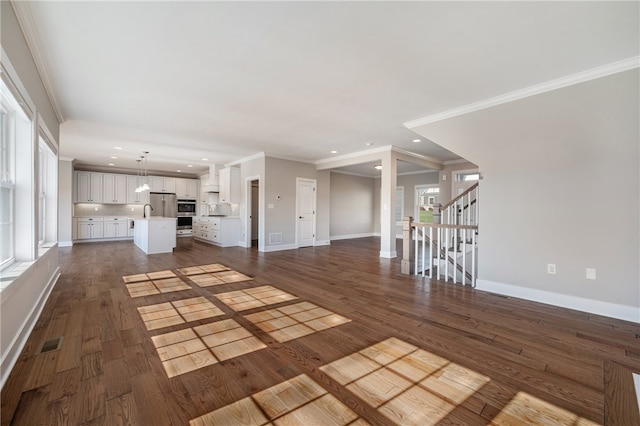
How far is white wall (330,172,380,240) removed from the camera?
404 inches

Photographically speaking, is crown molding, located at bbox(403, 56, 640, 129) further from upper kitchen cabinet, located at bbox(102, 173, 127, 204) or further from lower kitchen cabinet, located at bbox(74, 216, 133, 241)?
lower kitchen cabinet, located at bbox(74, 216, 133, 241)

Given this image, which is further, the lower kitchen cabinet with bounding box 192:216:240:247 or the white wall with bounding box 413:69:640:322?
the lower kitchen cabinet with bounding box 192:216:240:247

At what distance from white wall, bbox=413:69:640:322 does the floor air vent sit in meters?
4.90

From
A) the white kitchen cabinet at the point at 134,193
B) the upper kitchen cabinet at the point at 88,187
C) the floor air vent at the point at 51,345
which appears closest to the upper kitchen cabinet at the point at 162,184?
the white kitchen cabinet at the point at 134,193

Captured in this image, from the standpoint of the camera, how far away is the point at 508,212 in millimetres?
3805

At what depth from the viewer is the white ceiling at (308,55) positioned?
2.07 meters

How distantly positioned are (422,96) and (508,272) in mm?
2674

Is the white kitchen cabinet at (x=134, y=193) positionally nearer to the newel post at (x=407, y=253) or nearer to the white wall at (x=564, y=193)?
the newel post at (x=407, y=253)

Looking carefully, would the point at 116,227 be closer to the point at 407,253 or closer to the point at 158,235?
the point at 158,235

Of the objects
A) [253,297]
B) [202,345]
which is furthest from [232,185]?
[202,345]

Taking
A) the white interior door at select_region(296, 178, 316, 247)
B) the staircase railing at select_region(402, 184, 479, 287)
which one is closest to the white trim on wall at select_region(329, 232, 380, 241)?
the white interior door at select_region(296, 178, 316, 247)

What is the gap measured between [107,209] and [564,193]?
1232 centimetres

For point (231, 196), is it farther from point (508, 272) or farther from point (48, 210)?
point (508, 272)

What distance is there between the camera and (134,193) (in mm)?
9914
